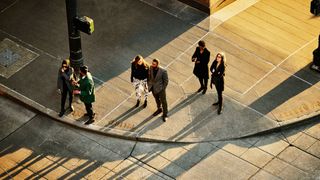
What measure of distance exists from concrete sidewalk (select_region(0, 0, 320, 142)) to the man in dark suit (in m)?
0.63

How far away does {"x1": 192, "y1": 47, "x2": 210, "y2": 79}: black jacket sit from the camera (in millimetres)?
19516


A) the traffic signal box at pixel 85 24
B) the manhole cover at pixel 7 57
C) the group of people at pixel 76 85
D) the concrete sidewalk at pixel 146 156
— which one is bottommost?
the concrete sidewalk at pixel 146 156

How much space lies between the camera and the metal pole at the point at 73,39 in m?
19.8

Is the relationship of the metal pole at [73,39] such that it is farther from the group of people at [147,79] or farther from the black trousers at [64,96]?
the black trousers at [64,96]

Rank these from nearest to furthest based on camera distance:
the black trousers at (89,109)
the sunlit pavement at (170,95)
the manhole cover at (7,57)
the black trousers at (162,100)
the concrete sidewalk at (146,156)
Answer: the concrete sidewalk at (146,156)
the sunlit pavement at (170,95)
the black trousers at (162,100)
the black trousers at (89,109)
the manhole cover at (7,57)

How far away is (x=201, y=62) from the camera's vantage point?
64.6 ft

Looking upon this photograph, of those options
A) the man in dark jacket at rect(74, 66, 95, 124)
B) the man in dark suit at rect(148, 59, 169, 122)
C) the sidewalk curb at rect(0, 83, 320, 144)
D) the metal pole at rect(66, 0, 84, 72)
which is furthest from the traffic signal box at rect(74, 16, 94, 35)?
the sidewalk curb at rect(0, 83, 320, 144)

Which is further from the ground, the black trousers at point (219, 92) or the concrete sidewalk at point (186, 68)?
the black trousers at point (219, 92)

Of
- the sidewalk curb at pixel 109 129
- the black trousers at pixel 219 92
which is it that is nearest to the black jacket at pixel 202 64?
the black trousers at pixel 219 92

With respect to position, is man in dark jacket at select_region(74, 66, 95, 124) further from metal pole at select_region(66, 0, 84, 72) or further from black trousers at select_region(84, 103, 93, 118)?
metal pole at select_region(66, 0, 84, 72)

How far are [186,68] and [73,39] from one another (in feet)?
10.3

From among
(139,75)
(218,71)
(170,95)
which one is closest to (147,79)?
(139,75)

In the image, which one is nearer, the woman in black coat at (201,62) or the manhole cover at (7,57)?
the woman in black coat at (201,62)

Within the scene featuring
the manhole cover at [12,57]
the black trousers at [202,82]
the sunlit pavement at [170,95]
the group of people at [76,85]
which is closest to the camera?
the group of people at [76,85]
